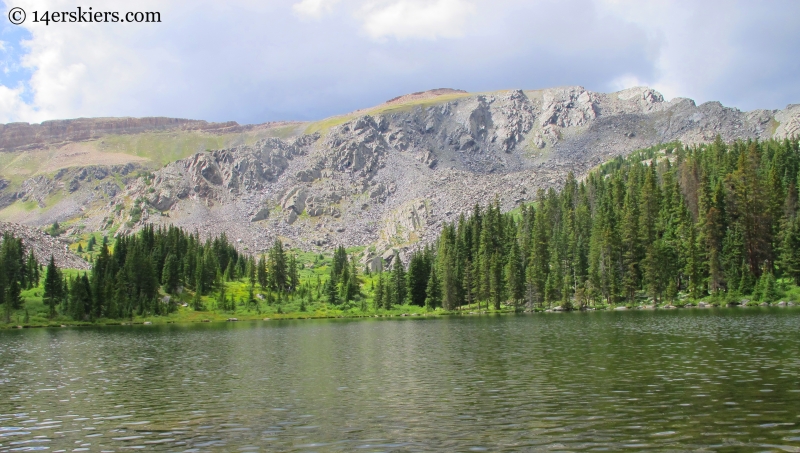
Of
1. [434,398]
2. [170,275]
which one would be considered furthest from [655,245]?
[170,275]

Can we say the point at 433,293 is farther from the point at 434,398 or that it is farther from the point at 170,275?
the point at 434,398

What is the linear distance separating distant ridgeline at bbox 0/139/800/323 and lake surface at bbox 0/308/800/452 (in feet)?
220

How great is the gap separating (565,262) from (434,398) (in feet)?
414

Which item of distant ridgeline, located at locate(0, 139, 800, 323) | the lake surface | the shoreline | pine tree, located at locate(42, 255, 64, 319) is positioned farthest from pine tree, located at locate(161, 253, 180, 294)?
the lake surface

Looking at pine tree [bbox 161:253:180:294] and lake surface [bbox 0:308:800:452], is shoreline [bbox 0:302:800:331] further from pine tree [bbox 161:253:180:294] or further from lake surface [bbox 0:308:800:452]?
lake surface [bbox 0:308:800:452]

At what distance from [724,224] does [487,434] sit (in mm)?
121107

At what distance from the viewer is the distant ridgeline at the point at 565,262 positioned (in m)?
111

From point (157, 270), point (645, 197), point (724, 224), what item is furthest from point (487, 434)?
point (157, 270)

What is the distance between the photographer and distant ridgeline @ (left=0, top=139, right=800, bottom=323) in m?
111

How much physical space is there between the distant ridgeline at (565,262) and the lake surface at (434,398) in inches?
2641

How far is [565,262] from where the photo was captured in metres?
146

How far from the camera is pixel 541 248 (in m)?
147

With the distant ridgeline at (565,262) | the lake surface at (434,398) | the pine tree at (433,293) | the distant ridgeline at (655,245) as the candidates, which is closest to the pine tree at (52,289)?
the distant ridgeline at (565,262)

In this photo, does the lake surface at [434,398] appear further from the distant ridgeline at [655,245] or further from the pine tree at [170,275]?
the pine tree at [170,275]
